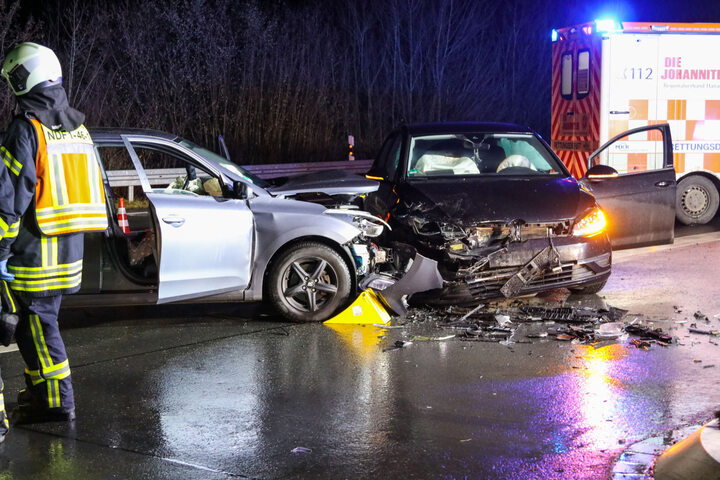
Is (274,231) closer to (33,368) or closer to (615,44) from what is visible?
(33,368)

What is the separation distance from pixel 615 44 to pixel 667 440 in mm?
8514

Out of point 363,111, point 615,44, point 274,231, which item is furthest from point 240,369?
point 363,111

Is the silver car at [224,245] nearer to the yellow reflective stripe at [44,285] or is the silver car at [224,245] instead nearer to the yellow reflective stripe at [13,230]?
the yellow reflective stripe at [44,285]

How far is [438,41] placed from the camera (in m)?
30.0

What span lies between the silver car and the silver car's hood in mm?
17

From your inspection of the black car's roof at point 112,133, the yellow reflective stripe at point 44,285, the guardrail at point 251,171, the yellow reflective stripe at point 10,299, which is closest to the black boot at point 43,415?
the yellow reflective stripe at point 10,299

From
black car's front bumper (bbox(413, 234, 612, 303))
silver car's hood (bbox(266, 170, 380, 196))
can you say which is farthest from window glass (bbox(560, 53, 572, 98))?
silver car's hood (bbox(266, 170, 380, 196))

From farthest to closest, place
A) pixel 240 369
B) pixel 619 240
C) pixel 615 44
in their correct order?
pixel 615 44 → pixel 619 240 → pixel 240 369

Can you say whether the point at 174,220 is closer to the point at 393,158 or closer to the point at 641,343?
the point at 393,158

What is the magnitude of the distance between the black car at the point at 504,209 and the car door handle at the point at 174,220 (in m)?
1.95

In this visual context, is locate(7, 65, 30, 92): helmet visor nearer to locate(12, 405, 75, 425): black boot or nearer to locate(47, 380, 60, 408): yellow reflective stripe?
locate(47, 380, 60, 408): yellow reflective stripe

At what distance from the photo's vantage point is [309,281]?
7.59 metres

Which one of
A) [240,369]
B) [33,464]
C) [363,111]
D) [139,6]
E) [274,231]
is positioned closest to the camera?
[33,464]

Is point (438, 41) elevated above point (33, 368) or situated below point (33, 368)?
above
